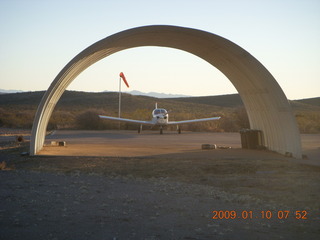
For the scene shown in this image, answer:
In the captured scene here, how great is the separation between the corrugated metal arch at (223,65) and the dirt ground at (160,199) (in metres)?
1.77

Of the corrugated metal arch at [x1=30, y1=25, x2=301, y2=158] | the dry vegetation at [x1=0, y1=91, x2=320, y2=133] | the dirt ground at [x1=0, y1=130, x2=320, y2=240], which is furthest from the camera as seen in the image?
the dry vegetation at [x1=0, y1=91, x2=320, y2=133]

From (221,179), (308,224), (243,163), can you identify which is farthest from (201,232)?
(243,163)

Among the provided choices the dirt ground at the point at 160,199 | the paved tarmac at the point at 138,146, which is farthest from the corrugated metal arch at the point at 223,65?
the dirt ground at the point at 160,199

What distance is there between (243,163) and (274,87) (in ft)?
10.8

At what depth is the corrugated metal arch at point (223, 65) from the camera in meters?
14.4

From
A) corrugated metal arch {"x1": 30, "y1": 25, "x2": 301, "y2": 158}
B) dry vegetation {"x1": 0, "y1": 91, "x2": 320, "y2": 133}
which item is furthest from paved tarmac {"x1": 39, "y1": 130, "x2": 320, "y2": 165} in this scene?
dry vegetation {"x1": 0, "y1": 91, "x2": 320, "y2": 133}

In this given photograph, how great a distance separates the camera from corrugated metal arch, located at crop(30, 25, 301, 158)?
47.2ft

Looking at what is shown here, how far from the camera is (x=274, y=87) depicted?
1470cm

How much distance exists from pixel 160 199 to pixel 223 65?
1036 centimetres

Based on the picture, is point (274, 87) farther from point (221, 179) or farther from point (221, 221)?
point (221, 221)

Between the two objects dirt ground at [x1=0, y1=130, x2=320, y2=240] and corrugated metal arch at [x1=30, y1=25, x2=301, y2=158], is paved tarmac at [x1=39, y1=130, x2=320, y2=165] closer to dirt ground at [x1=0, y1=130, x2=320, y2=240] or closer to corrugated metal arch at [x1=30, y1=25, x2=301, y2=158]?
corrugated metal arch at [x1=30, y1=25, x2=301, y2=158]

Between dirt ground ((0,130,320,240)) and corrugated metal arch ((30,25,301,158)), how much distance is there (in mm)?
1775

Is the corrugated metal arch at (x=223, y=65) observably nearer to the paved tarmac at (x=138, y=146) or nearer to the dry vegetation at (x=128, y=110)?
the paved tarmac at (x=138, y=146)

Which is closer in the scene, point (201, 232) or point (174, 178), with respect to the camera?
point (201, 232)
